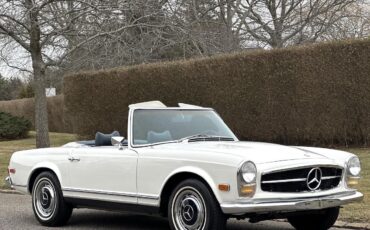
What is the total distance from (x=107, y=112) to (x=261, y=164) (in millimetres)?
16478

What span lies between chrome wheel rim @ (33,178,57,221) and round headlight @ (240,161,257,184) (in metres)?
3.08

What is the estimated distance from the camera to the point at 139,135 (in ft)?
24.6

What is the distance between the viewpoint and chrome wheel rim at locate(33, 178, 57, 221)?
817 cm

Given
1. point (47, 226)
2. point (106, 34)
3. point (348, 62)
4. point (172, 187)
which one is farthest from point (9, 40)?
point (172, 187)

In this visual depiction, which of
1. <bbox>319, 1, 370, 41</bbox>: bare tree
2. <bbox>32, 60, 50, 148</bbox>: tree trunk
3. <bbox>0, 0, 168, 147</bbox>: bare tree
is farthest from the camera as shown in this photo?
<bbox>319, 1, 370, 41</bbox>: bare tree

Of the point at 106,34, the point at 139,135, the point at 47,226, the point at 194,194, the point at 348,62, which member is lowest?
the point at 47,226

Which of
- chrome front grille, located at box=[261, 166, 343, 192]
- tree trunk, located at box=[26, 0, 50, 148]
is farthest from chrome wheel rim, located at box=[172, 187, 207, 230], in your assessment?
tree trunk, located at box=[26, 0, 50, 148]

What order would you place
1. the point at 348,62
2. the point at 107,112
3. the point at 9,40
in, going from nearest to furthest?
the point at 348,62 → the point at 9,40 → the point at 107,112

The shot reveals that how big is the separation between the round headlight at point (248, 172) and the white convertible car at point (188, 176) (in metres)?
0.01

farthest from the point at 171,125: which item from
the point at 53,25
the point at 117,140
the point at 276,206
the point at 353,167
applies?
the point at 53,25

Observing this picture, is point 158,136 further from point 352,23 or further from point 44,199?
Answer: point 352,23

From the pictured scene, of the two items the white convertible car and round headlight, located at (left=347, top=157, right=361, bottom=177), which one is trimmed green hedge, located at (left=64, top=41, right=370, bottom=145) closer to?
the white convertible car

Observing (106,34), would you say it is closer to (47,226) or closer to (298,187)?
(47,226)

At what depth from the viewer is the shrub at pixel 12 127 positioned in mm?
29219
